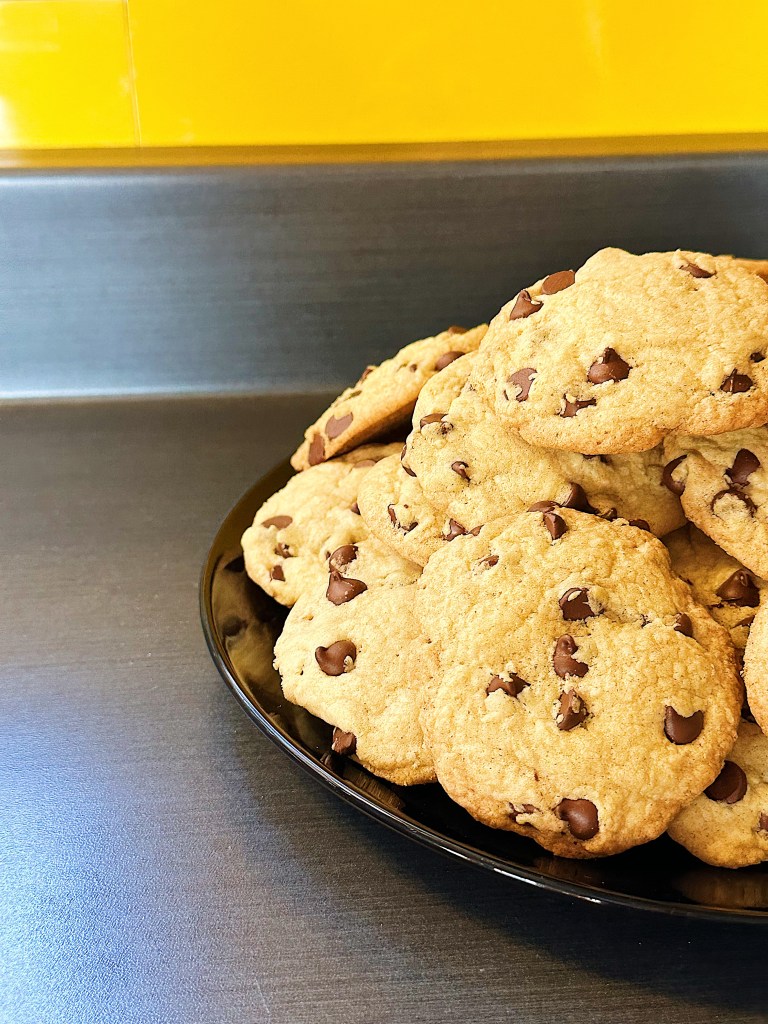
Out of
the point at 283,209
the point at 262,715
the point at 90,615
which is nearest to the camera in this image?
the point at 262,715

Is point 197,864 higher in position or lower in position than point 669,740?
lower

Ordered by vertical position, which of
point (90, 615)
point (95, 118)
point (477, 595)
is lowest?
point (90, 615)

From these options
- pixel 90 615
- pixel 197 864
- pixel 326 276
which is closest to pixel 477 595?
pixel 197 864

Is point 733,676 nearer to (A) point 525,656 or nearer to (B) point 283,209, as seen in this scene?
(A) point 525,656

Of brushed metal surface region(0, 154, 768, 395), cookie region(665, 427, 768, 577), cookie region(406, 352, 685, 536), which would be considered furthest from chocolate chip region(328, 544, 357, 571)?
brushed metal surface region(0, 154, 768, 395)

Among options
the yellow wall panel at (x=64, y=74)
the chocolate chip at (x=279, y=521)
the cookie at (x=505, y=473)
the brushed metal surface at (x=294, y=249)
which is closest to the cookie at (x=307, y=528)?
the chocolate chip at (x=279, y=521)

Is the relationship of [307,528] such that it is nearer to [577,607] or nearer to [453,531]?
[453,531]

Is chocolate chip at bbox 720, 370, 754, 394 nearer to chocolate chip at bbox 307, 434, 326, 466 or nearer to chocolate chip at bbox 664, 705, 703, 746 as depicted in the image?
chocolate chip at bbox 664, 705, 703, 746

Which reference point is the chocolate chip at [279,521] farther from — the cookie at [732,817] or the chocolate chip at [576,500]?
the cookie at [732,817]
